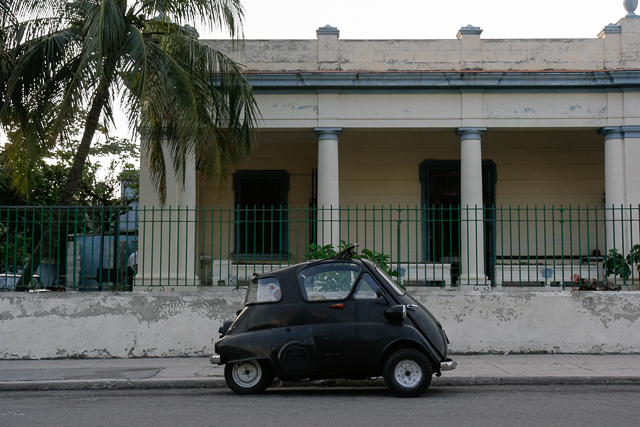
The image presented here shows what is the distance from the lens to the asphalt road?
5.60 m

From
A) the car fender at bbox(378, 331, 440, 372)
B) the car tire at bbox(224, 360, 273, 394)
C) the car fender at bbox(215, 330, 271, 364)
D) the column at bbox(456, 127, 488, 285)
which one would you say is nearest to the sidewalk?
the car tire at bbox(224, 360, 273, 394)

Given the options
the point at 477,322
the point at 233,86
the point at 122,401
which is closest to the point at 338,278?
the point at 122,401

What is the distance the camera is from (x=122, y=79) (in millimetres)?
10820

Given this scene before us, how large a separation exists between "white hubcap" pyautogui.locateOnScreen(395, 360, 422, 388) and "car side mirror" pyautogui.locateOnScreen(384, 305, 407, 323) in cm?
42

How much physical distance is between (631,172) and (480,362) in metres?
7.12

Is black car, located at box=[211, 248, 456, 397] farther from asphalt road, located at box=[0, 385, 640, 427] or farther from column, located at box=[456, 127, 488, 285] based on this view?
column, located at box=[456, 127, 488, 285]

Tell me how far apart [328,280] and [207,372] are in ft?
7.36

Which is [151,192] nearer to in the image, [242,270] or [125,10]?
[242,270]

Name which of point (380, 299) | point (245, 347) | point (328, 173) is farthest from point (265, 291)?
point (328, 173)

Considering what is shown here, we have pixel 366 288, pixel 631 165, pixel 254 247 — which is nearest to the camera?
pixel 366 288

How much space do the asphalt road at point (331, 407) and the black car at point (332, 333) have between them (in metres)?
0.24

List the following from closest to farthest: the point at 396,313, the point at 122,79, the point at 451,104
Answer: the point at 396,313 → the point at 122,79 → the point at 451,104

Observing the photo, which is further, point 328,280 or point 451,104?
point 451,104

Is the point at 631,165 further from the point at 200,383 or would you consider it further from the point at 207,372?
the point at 200,383
